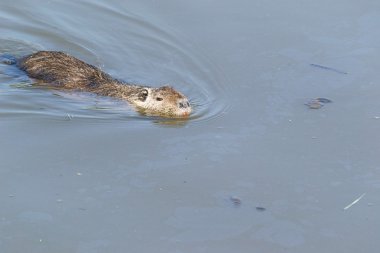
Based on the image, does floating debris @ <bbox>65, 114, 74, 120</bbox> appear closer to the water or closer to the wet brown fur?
the water

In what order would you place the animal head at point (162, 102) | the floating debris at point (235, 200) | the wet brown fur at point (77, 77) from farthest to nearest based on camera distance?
1. the wet brown fur at point (77, 77)
2. the animal head at point (162, 102)
3. the floating debris at point (235, 200)

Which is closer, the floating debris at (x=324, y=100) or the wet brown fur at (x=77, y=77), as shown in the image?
the floating debris at (x=324, y=100)

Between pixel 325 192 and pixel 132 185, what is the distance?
1.29 metres

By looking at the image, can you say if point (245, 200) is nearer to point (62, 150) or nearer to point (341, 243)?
point (341, 243)

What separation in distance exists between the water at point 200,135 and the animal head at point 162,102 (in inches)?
5.7

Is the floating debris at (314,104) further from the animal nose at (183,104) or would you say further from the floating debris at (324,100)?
the animal nose at (183,104)

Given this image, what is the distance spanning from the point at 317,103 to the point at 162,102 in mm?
1364

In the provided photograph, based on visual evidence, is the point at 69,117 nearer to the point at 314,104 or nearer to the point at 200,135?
the point at 200,135

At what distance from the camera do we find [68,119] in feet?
21.4

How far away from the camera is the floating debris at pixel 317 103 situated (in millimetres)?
6629

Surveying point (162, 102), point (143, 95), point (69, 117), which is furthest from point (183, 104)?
point (69, 117)

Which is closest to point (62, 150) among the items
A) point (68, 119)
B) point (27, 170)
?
point (27, 170)

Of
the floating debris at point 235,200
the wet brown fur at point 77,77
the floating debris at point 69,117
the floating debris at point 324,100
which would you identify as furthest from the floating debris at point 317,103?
the floating debris at point 69,117

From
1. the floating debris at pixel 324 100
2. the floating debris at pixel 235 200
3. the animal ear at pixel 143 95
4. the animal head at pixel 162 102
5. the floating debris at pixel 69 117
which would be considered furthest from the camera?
the animal ear at pixel 143 95
